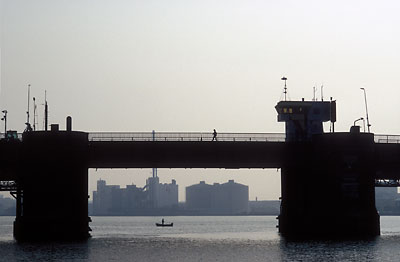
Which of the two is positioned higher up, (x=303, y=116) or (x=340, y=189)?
(x=303, y=116)

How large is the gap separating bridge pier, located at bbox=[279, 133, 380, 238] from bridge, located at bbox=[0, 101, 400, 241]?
0.45ft

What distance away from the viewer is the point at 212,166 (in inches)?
5522

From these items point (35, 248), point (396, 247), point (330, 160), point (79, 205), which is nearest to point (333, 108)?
point (330, 160)

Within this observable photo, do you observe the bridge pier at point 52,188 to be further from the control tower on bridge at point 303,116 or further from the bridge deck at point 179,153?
the control tower on bridge at point 303,116

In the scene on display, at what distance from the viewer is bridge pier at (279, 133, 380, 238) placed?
136 m

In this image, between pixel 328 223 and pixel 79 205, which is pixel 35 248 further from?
pixel 328 223

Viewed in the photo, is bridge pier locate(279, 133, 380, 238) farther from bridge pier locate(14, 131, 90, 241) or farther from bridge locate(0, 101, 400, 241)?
bridge pier locate(14, 131, 90, 241)

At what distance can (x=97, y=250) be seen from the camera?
120 metres

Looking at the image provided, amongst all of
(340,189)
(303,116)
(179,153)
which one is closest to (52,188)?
(179,153)

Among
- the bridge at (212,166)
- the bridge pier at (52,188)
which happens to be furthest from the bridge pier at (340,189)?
the bridge pier at (52,188)

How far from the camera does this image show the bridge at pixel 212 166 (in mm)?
132250

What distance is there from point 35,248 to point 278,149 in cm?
3858

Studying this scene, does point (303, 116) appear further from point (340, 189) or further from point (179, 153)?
point (179, 153)

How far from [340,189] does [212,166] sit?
17999 millimetres
